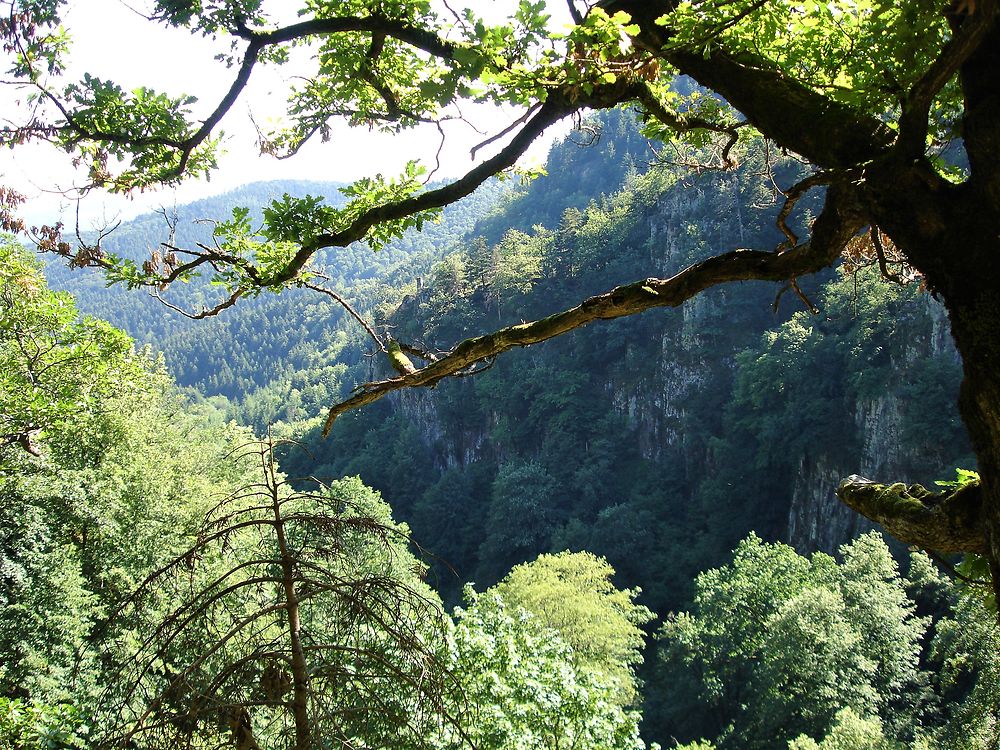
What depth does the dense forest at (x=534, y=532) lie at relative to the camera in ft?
7.23

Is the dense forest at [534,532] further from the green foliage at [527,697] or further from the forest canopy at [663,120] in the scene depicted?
the forest canopy at [663,120]

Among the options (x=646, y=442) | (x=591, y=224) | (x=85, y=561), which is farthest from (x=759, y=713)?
(x=591, y=224)

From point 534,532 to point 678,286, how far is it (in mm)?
38448

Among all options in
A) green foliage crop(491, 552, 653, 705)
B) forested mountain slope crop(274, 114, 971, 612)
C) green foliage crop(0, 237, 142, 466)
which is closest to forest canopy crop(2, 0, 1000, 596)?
green foliage crop(0, 237, 142, 466)

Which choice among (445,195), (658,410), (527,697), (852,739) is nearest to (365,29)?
(445,195)

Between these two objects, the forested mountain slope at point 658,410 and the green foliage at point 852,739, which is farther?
the forested mountain slope at point 658,410

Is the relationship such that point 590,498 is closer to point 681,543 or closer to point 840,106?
point 681,543

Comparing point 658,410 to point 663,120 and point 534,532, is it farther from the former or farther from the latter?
point 663,120

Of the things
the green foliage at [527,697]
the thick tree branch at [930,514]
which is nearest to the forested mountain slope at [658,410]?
the green foliage at [527,697]

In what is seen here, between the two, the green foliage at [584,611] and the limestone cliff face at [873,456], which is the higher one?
the limestone cliff face at [873,456]

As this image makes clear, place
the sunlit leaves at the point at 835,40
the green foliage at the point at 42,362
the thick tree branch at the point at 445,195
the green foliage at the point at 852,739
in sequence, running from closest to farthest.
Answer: the sunlit leaves at the point at 835,40 < the thick tree branch at the point at 445,195 < the green foliage at the point at 42,362 < the green foliage at the point at 852,739

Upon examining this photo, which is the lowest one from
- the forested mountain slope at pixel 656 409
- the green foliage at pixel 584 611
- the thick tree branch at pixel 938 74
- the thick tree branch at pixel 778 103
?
the thick tree branch at pixel 938 74

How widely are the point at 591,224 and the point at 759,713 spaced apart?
125ft

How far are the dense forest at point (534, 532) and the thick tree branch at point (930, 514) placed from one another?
99cm
